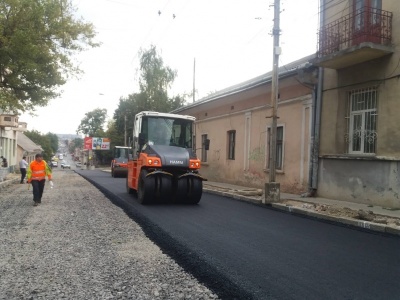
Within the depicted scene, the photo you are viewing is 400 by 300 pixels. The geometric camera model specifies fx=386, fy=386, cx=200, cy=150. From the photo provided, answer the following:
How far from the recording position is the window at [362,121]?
1127 cm

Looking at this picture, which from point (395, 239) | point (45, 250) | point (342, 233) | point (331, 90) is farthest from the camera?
point (331, 90)

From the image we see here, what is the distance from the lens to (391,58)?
10586mm

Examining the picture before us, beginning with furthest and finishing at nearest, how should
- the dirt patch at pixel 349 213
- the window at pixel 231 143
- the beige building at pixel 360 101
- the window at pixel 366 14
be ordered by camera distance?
the window at pixel 231 143
the window at pixel 366 14
the beige building at pixel 360 101
the dirt patch at pixel 349 213

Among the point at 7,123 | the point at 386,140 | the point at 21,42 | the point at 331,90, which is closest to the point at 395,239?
the point at 386,140

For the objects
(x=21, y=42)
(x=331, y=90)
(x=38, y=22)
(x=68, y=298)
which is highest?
(x=38, y=22)

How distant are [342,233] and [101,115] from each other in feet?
335

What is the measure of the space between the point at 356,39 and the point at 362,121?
7.95 ft

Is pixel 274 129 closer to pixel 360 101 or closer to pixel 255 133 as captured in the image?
pixel 360 101

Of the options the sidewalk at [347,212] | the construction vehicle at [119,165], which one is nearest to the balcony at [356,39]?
the sidewalk at [347,212]

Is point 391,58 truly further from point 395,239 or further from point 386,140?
point 395,239

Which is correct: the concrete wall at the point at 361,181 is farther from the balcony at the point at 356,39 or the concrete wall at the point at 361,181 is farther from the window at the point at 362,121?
the balcony at the point at 356,39

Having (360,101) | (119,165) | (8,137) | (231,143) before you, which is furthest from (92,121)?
(360,101)

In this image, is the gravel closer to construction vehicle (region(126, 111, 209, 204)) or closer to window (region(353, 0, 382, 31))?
construction vehicle (region(126, 111, 209, 204))

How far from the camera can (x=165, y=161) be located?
36.6ft
